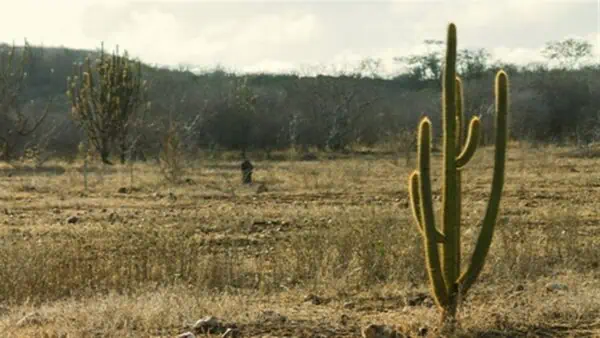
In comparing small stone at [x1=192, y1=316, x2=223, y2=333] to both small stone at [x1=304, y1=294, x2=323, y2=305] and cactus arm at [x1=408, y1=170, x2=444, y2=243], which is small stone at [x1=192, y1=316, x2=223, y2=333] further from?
cactus arm at [x1=408, y1=170, x2=444, y2=243]

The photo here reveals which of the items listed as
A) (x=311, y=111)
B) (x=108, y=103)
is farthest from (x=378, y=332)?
(x=311, y=111)

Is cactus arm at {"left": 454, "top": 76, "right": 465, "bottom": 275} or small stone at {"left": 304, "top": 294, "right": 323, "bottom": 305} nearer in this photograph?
cactus arm at {"left": 454, "top": 76, "right": 465, "bottom": 275}

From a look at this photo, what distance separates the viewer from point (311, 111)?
38625mm

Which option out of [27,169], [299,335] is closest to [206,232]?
[299,335]

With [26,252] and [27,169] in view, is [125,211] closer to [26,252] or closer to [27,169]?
[26,252]

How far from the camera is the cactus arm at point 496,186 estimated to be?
4.89 m

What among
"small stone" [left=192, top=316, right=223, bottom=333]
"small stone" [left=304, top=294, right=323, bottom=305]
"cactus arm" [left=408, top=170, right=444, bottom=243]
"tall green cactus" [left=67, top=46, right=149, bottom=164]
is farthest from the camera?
"tall green cactus" [left=67, top=46, right=149, bottom=164]

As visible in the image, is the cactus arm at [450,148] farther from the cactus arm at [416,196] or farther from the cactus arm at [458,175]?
the cactus arm at [416,196]

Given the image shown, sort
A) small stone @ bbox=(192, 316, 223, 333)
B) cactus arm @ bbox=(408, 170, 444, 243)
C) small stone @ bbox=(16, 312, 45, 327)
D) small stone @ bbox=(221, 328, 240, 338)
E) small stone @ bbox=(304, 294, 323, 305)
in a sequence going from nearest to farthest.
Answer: small stone @ bbox=(221, 328, 240, 338) → small stone @ bbox=(192, 316, 223, 333) → cactus arm @ bbox=(408, 170, 444, 243) → small stone @ bbox=(16, 312, 45, 327) → small stone @ bbox=(304, 294, 323, 305)

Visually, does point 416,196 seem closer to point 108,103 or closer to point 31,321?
point 31,321

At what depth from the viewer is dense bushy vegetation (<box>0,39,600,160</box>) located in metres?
31.1

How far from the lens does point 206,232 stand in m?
9.70

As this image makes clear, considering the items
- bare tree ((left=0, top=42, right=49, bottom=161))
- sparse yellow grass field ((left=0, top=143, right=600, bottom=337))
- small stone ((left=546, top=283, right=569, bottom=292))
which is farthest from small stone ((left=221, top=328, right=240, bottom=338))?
bare tree ((left=0, top=42, right=49, bottom=161))

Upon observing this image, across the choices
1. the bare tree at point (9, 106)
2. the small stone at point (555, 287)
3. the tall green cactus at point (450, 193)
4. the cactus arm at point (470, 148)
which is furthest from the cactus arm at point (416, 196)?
the bare tree at point (9, 106)
